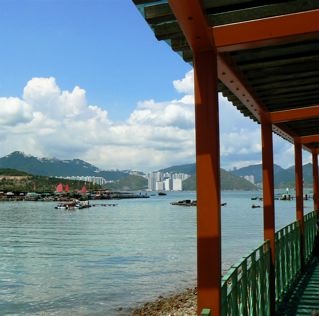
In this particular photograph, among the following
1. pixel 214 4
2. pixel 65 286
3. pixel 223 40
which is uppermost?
pixel 214 4

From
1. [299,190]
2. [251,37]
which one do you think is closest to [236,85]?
[251,37]

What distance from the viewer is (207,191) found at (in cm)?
383

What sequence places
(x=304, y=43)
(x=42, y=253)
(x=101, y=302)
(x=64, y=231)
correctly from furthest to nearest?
(x=64, y=231) < (x=42, y=253) < (x=101, y=302) < (x=304, y=43)

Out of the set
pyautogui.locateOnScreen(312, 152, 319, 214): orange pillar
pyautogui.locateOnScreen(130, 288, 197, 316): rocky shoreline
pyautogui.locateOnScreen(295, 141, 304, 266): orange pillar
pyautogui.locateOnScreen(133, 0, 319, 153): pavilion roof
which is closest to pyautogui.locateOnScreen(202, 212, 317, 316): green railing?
pyautogui.locateOnScreen(295, 141, 304, 266): orange pillar

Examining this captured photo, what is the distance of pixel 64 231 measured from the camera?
2285 inches

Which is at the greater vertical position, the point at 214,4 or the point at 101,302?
the point at 214,4

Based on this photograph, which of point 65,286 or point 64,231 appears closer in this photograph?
point 65,286

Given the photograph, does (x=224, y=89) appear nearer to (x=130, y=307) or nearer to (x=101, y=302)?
(x=130, y=307)

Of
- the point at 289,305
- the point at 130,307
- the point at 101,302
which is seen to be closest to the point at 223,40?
the point at 289,305

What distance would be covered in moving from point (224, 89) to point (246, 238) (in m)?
41.1

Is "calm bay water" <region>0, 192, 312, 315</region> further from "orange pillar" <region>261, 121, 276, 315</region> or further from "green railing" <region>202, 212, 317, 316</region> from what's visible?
"orange pillar" <region>261, 121, 276, 315</region>

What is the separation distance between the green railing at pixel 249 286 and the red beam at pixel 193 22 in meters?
2.09

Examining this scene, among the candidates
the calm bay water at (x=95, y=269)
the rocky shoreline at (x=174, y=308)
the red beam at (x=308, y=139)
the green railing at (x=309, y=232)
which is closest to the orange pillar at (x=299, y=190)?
the red beam at (x=308, y=139)

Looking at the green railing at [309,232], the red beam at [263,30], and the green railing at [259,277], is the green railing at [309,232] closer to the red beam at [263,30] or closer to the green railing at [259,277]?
the green railing at [259,277]
